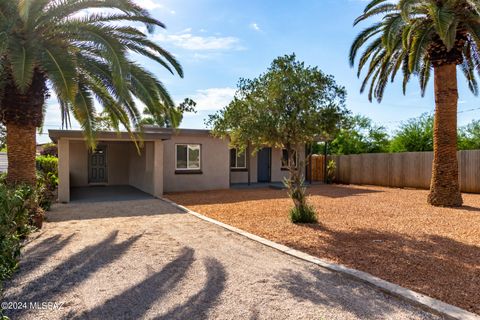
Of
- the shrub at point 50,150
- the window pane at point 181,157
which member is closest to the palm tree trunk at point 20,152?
the window pane at point 181,157

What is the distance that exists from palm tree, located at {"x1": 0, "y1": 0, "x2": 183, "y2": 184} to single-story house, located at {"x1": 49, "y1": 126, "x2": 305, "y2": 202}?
4137 millimetres

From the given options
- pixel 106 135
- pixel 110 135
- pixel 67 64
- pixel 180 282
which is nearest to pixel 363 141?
pixel 110 135

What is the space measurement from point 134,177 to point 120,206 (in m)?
6.39

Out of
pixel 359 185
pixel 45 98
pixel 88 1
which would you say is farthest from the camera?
pixel 359 185

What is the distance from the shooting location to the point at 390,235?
7.12 metres

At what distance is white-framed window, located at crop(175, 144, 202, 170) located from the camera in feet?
52.9

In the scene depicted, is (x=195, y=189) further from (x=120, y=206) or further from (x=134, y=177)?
(x=120, y=206)

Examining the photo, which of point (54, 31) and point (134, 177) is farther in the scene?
point (134, 177)

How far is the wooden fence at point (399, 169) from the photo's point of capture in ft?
48.8

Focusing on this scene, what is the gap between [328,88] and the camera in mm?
7695

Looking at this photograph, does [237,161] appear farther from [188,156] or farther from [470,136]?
[470,136]

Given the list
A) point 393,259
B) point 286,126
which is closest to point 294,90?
point 286,126

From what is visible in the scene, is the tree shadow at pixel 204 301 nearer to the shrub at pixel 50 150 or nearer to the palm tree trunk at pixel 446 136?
the palm tree trunk at pixel 446 136

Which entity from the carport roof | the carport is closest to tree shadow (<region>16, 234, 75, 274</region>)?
the carport roof
